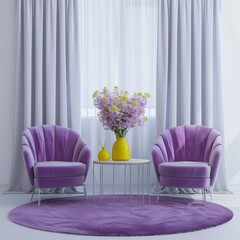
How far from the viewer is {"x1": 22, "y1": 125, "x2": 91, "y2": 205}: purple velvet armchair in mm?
5621

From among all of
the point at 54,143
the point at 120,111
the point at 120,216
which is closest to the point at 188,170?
the point at 120,111

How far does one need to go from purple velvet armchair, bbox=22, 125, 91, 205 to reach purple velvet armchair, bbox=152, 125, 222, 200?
886mm

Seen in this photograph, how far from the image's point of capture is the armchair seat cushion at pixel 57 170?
5.60m

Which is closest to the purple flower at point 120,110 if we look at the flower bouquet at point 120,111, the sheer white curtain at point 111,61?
the flower bouquet at point 120,111

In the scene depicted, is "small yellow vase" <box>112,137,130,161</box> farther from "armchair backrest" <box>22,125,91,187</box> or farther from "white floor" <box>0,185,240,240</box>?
"white floor" <box>0,185,240,240</box>

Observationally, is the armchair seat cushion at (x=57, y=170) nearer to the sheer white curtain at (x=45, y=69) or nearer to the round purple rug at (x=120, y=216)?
the round purple rug at (x=120, y=216)

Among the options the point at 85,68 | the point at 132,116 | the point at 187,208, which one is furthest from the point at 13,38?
the point at 187,208

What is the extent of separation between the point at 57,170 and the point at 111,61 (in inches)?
78.4

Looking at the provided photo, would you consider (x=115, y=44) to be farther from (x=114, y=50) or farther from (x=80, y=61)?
(x=80, y=61)

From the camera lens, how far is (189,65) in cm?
675

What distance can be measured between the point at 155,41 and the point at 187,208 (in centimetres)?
259

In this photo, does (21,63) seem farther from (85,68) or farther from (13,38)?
(85,68)

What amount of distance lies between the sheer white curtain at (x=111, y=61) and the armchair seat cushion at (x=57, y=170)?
1.08m

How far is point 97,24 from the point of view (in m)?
6.97
